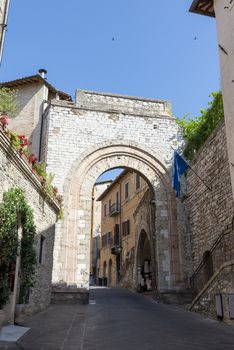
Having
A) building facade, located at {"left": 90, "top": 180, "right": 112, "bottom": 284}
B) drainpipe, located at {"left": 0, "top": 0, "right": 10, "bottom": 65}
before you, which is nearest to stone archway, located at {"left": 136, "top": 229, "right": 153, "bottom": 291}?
drainpipe, located at {"left": 0, "top": 0, "right": 10, "bottom": 65}

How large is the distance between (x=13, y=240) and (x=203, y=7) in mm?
7123

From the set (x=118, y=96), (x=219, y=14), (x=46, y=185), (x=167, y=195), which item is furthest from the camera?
(x=118, y=96)

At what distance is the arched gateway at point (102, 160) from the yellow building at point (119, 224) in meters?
8.74

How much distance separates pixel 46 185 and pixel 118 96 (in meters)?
7.31

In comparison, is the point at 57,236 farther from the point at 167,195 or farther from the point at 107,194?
the point at 107,194

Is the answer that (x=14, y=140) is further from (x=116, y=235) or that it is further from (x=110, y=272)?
(x=110, y=272)

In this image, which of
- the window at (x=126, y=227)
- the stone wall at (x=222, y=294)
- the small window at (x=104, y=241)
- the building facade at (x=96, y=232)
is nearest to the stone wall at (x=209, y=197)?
the stone wall at (x=222, y=294)

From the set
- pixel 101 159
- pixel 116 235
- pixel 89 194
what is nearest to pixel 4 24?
pixel 101 159

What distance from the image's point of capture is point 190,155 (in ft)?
48.7

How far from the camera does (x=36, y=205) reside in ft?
29.9

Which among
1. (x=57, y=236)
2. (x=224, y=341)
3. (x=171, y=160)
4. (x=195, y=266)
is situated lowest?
(x=224, y=341)

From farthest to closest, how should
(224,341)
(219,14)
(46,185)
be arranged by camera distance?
(46,185) → (219,14) → (224,341)

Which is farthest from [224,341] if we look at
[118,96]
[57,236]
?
[118,96]

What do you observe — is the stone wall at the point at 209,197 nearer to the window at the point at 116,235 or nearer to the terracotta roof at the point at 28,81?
the terracotta roof at the point at 28,81
